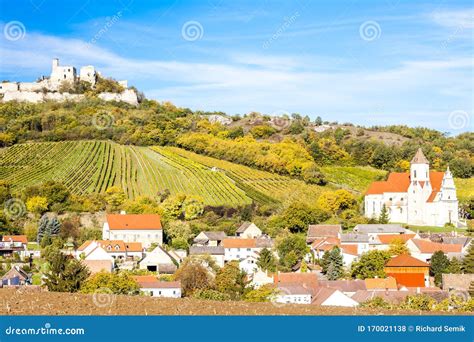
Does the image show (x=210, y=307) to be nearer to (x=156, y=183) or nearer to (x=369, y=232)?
(x=369, y=232)

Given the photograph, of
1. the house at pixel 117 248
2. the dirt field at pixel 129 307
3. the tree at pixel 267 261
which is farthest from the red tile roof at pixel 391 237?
the dirt field at pixel 129 307

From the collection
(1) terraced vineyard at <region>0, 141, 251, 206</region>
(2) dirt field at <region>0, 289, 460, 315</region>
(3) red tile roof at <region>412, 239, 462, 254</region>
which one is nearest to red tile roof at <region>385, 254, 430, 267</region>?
(3) red tile roof at <region>412, 239, 462, 254</region>

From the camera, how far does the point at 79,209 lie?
48.8 metres

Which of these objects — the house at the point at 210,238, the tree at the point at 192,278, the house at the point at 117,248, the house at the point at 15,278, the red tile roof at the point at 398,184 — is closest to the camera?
the tree at the point at 192,278

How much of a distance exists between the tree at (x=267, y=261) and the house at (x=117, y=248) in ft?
24.3

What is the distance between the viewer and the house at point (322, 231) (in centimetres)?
4537

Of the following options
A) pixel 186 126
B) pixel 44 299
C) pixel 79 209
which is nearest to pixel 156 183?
pixel 79 209

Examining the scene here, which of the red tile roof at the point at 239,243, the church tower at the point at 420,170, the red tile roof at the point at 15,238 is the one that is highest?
the church tower at the point at 420,170

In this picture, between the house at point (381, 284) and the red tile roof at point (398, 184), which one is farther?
the red tile roof at point (398, 184)

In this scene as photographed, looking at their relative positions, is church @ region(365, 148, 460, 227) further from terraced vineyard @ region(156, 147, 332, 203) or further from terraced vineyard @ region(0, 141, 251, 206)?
terraced vineyard @ region(0, 141, 251, 206)

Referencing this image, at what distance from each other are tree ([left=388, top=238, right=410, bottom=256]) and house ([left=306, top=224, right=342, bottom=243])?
4600mm

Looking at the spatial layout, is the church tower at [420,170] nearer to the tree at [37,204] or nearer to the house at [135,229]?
the house at [135,229]

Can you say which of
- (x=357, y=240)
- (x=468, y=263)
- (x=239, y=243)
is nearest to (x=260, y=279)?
(x=239, y=243)

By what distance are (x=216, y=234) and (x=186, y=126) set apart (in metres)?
35.7
